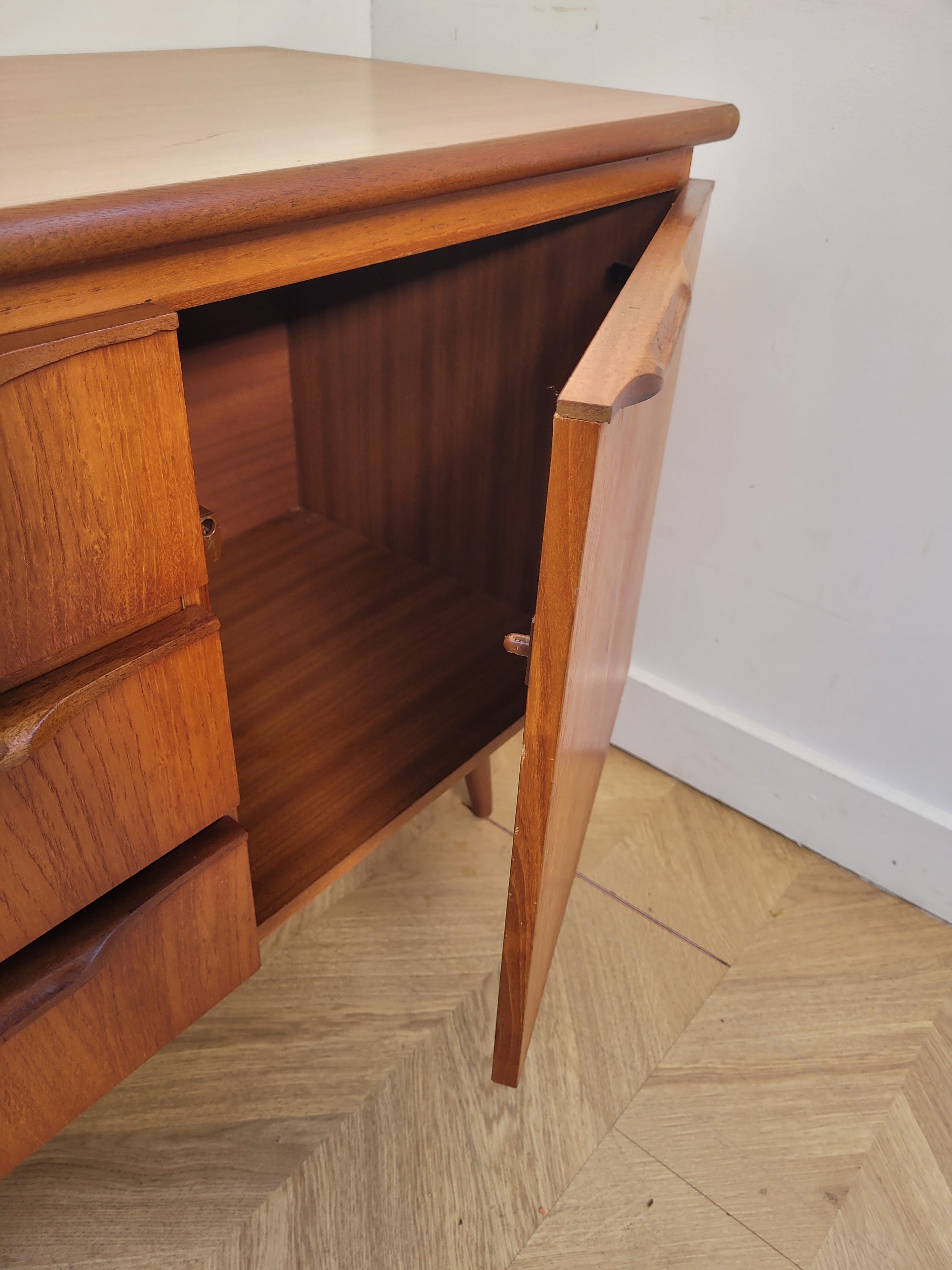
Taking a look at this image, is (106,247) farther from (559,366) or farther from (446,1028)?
(446,1028)

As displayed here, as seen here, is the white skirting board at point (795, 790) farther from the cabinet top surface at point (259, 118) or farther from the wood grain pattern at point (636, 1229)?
the cabinet top surface at point (259, 118)

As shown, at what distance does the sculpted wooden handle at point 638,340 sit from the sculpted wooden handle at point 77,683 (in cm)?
18

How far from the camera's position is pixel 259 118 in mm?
448

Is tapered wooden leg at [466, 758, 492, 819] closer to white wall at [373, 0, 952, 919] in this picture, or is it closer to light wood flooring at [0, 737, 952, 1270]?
light wood flooring at [0, 737, 952, 1270]

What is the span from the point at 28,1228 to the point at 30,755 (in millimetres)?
505

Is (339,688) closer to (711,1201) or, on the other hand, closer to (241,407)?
(241,407)

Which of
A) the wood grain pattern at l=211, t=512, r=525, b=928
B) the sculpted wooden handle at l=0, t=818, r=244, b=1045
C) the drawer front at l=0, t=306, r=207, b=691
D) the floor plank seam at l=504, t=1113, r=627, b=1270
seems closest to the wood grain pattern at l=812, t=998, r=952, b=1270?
the floor plank seam at l=504, t=1113, r=627, b=1270

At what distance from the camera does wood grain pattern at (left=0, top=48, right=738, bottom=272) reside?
290 mm

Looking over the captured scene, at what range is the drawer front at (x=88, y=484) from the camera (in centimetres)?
29

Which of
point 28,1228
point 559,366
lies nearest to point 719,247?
point 559,366

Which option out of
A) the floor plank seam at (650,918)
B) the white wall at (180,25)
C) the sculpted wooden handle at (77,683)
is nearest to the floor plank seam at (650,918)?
the floor plank seam at (650,918)

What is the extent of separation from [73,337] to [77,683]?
13 cm

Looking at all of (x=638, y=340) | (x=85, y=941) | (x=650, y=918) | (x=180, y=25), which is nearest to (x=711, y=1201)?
(x=650, y=918)

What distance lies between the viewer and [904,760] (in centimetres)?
87
